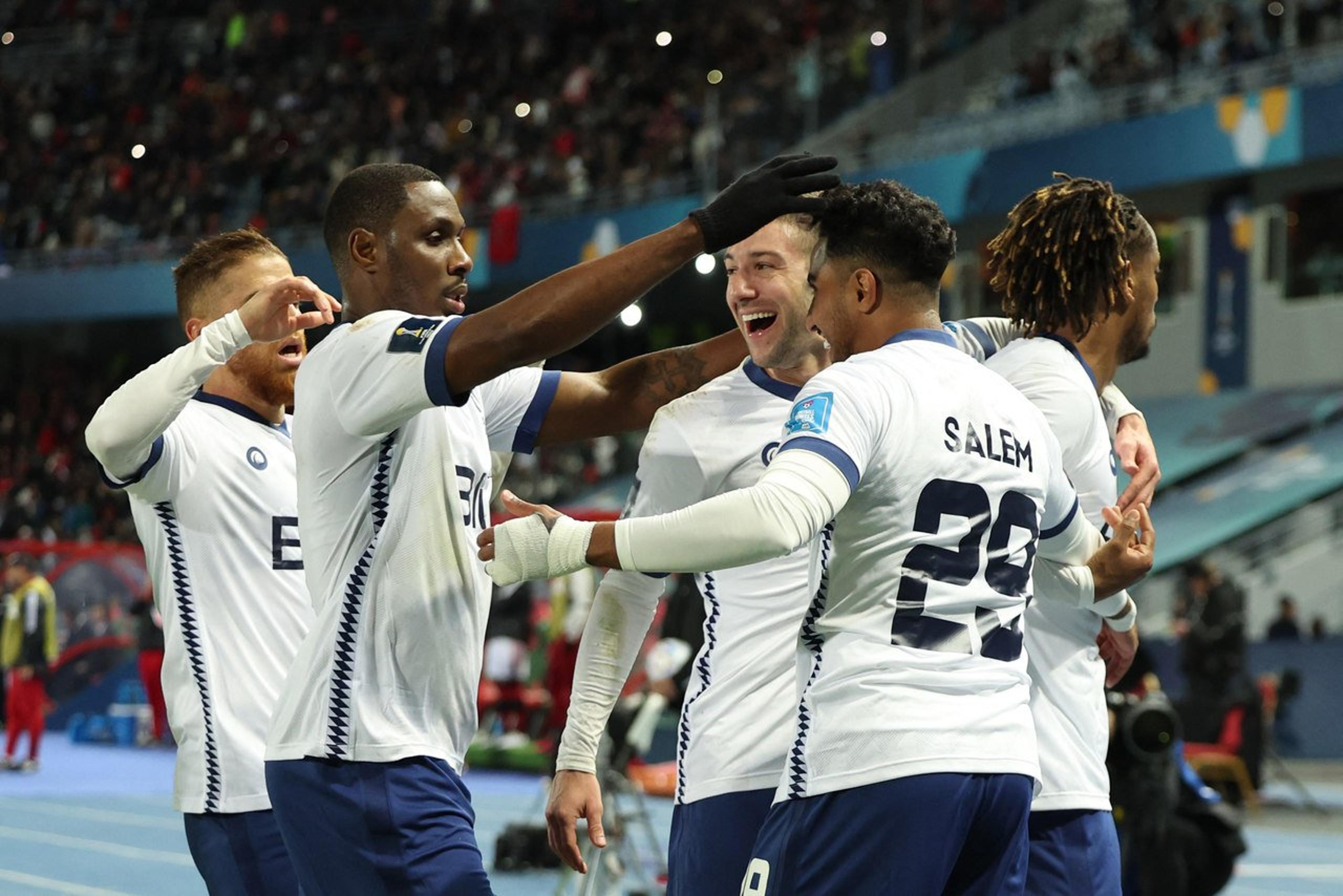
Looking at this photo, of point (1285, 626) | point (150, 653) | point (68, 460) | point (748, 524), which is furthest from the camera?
point (68, 460)

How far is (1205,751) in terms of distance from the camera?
13.7 metres

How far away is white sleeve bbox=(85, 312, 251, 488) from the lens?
373cm

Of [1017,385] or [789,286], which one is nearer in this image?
[1017,385]

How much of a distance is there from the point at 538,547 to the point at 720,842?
1166 millimetres

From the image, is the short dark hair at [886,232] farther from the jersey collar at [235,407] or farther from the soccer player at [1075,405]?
the jersey collar at [235,407]

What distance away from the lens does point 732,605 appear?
3.93 m

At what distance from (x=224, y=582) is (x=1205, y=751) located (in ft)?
36.7

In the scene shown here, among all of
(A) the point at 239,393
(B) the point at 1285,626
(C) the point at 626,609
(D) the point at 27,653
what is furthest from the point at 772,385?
(D) the point at 27,653

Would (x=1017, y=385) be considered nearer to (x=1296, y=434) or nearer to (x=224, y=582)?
(x=224, y=582)

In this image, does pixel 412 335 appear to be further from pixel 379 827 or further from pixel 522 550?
pixel 379 827

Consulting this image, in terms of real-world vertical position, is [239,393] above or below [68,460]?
below

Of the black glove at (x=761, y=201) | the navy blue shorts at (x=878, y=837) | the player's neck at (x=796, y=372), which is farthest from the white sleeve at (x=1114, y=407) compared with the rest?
the navy blue shorts at (x=878, y=837)

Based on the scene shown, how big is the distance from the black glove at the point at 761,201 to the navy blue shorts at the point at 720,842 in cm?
128

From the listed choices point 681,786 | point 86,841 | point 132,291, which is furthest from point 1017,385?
point 132,291
